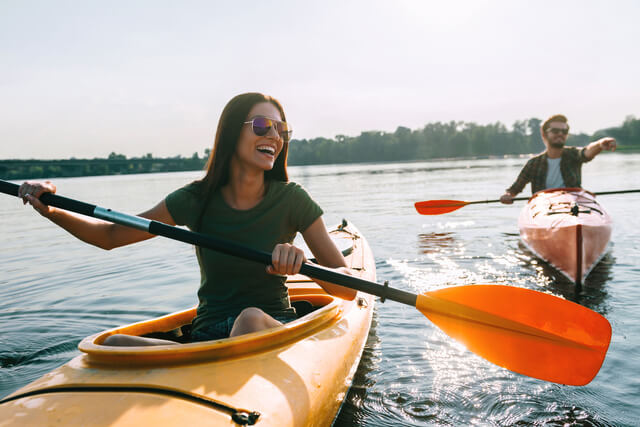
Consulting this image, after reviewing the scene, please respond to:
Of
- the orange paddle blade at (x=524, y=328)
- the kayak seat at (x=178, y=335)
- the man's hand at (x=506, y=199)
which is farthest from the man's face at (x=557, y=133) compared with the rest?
the kayak seat at (x=178, y=335)

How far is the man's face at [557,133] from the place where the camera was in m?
7.15

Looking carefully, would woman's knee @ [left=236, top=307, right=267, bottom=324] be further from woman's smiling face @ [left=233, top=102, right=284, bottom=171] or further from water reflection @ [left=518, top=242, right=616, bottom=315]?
water reflection @ [left=518, top=242, right=616, bottom=315]

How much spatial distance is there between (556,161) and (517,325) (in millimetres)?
5641

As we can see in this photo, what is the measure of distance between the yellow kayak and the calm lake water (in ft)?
2.67

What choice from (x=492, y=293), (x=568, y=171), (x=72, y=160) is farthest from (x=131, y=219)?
(x=72, y=160)

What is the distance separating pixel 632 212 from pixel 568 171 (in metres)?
4.47

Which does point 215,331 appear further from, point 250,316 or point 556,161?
point 556,161

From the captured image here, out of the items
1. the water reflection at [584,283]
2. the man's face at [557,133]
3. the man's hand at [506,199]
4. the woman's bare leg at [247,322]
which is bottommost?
the water reflection at [584,283]

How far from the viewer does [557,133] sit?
23.5 feet

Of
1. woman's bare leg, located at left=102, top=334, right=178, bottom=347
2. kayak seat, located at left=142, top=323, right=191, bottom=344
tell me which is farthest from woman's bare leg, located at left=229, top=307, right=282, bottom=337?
kayak seat, located at left=142, top=323, right=191, bottom=344

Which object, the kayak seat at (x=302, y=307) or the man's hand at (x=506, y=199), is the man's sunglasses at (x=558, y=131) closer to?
the man's hand at (x=506, y=199)

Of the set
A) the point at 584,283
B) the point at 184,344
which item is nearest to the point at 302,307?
the point at 184,344

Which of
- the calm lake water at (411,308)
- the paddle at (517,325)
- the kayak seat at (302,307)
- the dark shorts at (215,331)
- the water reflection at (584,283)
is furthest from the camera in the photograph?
the water reflection at (584,283)

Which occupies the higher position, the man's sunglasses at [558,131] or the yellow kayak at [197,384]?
the man's sunglasses at [558,131]
